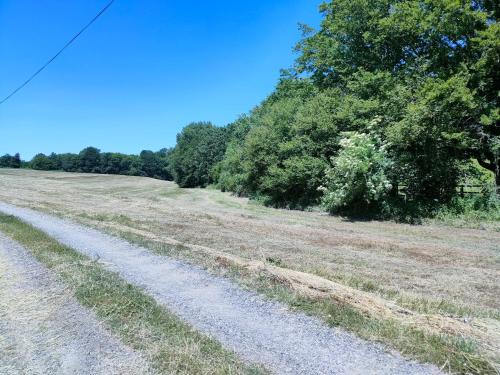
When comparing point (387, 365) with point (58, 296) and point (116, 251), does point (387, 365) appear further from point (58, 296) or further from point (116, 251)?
point (116, 251)

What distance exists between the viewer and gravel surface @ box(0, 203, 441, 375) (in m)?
4.07

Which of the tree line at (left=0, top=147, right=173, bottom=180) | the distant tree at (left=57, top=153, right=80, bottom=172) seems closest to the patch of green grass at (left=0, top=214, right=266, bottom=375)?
the tree line at (left=0, top=147, right=173, bottom=180)

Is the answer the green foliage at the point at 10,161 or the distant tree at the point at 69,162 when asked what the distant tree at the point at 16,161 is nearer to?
the green foliage at the point at 10,161

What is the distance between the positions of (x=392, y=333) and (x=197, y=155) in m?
60.4

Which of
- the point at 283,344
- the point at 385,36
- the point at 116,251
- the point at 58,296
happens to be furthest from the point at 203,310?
the point at 385,36

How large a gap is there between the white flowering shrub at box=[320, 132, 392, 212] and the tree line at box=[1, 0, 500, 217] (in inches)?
2.1

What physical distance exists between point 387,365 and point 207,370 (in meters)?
1.97

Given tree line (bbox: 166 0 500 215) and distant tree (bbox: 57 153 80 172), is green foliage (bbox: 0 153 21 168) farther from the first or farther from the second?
tree line (bbox: 166 0 500 215)

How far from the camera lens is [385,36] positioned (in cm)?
2219

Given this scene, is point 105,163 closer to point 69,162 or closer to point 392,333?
point 69,162

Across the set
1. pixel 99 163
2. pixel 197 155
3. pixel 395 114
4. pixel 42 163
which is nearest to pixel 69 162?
pixel 42 163

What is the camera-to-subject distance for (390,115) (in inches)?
787

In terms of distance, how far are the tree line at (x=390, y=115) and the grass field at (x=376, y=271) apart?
10.4 ft

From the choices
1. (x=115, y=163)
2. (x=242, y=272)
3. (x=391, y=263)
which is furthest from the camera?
(x=115, y=163)
